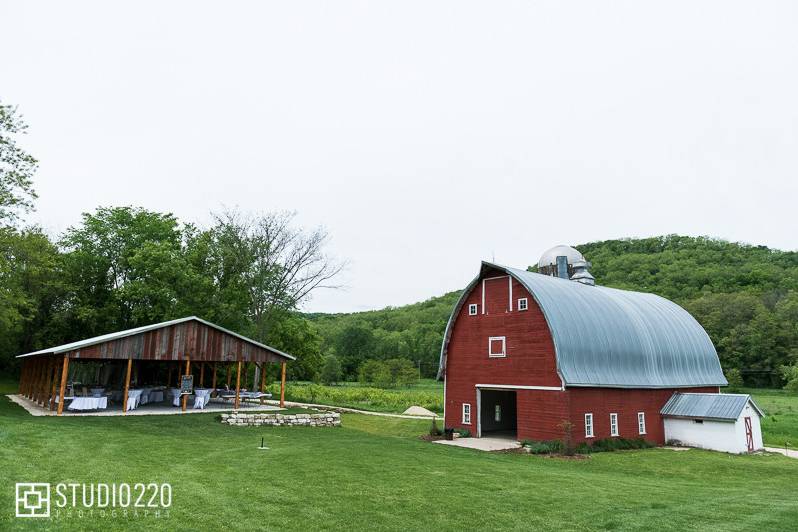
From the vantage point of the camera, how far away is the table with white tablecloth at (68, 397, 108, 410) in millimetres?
20953

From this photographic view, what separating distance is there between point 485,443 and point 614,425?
5.54m

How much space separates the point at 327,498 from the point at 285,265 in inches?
1144

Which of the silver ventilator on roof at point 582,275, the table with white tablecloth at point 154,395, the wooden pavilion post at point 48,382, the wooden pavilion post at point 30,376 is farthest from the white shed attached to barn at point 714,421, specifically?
the wooden pavilion post at point 30,376

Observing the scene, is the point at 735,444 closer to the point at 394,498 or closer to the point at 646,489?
the point at 646,489

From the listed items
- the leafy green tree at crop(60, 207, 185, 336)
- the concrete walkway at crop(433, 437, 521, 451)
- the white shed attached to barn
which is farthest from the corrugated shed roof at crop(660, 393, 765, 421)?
the leafy green tree at crop(60, 207, 185, 336)

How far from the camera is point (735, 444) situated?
877 inches

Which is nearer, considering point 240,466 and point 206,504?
point 206,504

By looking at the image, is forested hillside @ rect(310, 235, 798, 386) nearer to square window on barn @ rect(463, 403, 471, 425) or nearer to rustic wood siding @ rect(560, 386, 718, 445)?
rustic wood siding @ rect(560, 386, 718, 445)

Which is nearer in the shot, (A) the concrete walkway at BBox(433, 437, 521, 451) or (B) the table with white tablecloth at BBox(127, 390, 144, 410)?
(A) the concrete walkway at BBox(433, 437, 521, 451)

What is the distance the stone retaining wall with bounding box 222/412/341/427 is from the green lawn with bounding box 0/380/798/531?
2.25m

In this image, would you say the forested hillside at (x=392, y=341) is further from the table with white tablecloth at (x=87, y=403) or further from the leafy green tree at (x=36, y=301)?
the table with white tablecloth at (x=87, y=403)

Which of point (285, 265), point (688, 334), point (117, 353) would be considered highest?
point (285, 265)

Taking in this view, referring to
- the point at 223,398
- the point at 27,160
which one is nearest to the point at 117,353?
the point at 223,398

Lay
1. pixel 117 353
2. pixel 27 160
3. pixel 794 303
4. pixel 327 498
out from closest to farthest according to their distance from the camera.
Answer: pixel 327 498, pixel 117 353, pixel 27 160, pixel 794 303
